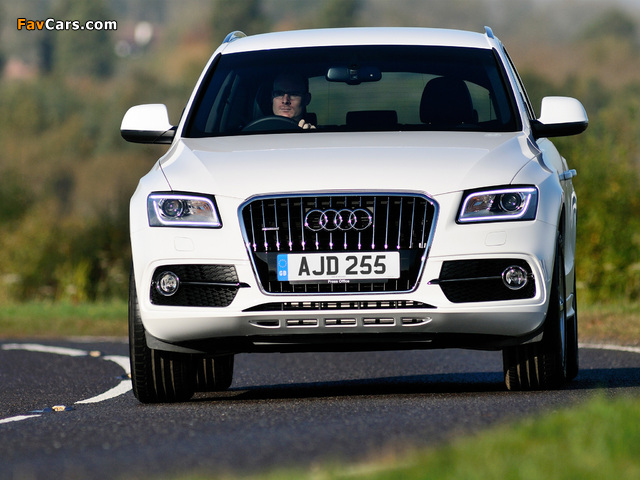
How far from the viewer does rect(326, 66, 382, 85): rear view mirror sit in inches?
340

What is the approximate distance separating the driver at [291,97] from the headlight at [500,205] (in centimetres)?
160

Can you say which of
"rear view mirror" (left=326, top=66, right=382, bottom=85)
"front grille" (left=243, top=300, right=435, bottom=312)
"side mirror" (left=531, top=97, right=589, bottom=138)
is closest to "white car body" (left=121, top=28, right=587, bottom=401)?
"front grille" (left=243, top=300, right=435, bottom=312)

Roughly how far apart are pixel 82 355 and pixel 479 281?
6.51 m

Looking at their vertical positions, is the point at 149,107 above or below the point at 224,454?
above

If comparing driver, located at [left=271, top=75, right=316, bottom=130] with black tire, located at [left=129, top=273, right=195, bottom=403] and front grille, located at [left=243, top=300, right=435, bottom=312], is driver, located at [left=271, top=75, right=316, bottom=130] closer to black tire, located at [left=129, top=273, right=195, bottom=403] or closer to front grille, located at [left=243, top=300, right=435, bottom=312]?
black tire, located at [left=129, top=273, right=195, bottom=403]

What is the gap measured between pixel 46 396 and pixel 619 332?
624 cm

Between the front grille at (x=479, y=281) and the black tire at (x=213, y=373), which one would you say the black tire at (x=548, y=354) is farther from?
the black tire at (x=213, y=373)

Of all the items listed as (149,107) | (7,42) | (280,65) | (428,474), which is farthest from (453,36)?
(7,42)

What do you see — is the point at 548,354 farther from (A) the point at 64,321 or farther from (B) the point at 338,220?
(A) the point at 64,321

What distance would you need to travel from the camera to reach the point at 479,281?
287 inches

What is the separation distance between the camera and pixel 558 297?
7578 millimetres

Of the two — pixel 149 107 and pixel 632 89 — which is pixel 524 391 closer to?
pixel 149 107

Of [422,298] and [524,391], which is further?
[524,391]

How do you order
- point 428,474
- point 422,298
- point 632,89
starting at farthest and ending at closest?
point 632,89 → point 422,298 → point 428,474
